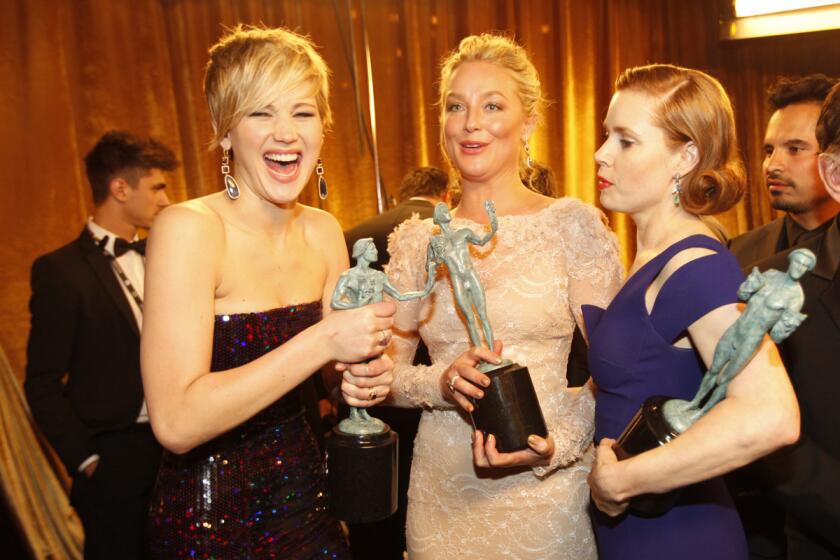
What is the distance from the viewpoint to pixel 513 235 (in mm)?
1908

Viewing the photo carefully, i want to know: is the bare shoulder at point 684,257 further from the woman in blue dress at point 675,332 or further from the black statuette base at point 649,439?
the black statuette base at point 649,439

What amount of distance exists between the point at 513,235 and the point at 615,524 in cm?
77

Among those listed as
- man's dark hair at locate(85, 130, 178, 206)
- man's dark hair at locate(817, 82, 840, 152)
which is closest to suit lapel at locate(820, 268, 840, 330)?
man's dark hair at locate(817, 82, 840, 152)

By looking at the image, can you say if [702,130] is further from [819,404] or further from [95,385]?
[95,385]

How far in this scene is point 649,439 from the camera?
4.10ft

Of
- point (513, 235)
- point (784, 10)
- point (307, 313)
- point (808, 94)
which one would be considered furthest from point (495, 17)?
point (307, 313)

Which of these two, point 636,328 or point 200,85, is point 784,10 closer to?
point 200,85

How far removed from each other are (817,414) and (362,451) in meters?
0.99

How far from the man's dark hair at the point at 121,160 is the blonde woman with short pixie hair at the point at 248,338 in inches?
70.0

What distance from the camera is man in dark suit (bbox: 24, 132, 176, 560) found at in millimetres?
2670

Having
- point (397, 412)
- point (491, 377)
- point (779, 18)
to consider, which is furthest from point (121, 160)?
point (779, 18)

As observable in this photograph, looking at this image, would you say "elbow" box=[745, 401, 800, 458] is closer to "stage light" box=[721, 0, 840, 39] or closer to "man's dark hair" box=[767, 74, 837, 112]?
"man's dark hair" box=[767, 74, 837, 112]

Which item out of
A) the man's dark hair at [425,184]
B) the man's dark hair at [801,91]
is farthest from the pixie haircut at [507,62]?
the man's dark hair at [425,184]

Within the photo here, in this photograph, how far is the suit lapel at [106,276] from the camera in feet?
9.18
